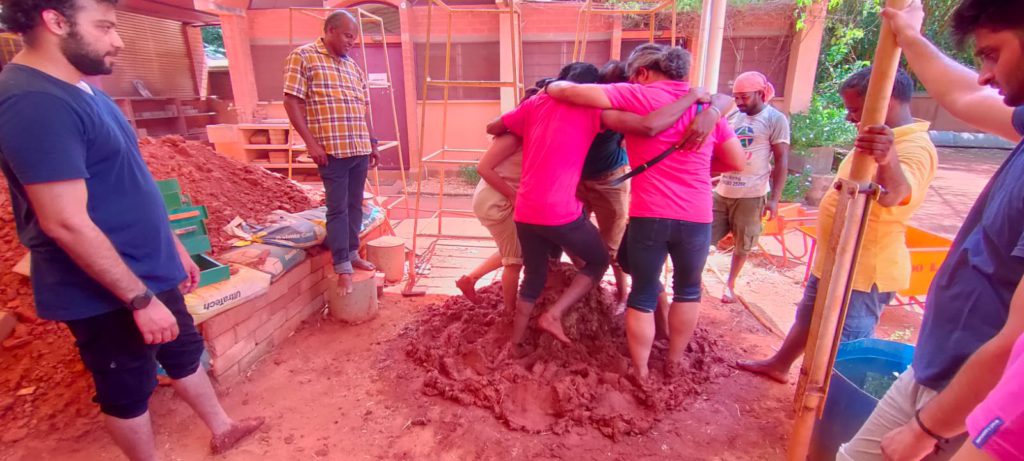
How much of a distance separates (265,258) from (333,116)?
1061 millimetres

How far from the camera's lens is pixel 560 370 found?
275cm

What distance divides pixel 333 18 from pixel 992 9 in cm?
340

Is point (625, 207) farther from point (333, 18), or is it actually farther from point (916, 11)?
point (333, 18)

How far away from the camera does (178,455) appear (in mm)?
2270

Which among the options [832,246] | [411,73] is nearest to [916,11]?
[832,246]

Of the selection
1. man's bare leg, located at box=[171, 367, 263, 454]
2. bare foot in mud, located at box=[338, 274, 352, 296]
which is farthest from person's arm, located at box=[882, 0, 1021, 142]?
bare foot in mud, located at box=[338, 274, 352, 296]

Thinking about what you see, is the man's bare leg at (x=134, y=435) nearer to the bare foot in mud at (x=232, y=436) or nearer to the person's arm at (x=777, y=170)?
the bare foot in mud at (x=232, y=436)

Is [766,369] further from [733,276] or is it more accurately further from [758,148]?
[758,148]

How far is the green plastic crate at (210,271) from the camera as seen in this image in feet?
8.69

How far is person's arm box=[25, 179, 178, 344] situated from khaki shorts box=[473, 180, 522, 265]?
5.79 ft

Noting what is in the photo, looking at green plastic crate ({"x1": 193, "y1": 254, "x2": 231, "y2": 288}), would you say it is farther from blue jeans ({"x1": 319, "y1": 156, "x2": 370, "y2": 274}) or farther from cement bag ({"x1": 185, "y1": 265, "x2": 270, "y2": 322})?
blue jeans ({"x1": 319, "y1": 156, "x2": 370, "y2": 274})

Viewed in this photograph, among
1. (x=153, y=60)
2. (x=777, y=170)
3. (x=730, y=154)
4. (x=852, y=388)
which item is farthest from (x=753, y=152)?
(x=153, y=60)

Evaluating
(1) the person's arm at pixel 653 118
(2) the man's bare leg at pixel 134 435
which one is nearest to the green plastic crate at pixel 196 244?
(2) the man's bare leg at pixel 134 435

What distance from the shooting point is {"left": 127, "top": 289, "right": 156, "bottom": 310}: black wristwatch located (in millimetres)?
1622
